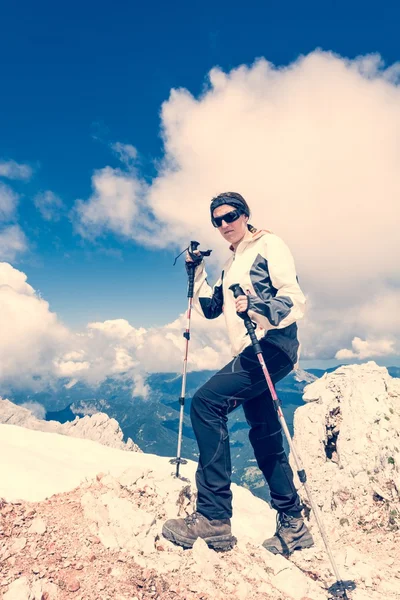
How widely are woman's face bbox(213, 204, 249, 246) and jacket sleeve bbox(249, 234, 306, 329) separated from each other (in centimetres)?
62

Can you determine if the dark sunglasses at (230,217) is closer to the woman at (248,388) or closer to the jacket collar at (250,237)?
the woman at (248,388)

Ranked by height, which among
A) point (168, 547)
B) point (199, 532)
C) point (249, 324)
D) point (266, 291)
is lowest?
point (168, 547)

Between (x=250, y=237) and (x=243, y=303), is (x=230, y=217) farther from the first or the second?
(x=243, y=303)

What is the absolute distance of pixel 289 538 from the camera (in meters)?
5.53

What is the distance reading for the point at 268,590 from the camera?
13.5ft

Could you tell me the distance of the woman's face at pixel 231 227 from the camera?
5.86m

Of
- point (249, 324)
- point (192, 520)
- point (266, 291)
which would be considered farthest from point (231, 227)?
point (192, 520)

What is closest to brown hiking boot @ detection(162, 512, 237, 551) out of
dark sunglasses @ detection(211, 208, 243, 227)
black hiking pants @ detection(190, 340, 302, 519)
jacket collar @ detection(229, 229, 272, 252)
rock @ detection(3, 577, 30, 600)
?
black hiking pants @ detection(190, 340, 302, 519)

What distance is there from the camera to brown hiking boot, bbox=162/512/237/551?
4766 millimetres

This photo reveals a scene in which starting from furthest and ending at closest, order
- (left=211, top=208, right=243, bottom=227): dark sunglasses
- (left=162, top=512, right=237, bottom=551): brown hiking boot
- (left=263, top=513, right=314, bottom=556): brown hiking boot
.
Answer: (left=211, top=208, right=243, bottom=227): dark sunglasses < (left=263, top=513, right=314, bottom=556): brown hiking boot < (left=162, top=512, right=237, bottom=551): brown hiking boot

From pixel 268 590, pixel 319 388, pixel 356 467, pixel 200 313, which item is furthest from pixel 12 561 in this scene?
pixel 319 388

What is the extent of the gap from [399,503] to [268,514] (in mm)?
3162

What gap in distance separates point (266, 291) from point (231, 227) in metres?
1.32

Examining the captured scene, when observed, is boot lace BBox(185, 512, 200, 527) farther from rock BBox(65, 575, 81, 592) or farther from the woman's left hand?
the woman's left hand
